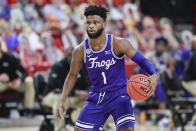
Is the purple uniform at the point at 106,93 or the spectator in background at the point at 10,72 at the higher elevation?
the purple uniform at the point at 106,93

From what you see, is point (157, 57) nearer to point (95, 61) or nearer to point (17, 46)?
point (17, 46)

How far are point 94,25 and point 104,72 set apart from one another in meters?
0.59

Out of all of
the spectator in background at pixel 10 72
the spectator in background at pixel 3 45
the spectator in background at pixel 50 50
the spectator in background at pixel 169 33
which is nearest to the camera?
the spectator in background at pixel 10 72

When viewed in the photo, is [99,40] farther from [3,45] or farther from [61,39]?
[61,39]

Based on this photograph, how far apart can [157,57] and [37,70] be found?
269 centimetres

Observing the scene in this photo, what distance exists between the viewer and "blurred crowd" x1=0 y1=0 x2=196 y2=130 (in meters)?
16.2

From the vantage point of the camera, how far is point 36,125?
1647 centimetres

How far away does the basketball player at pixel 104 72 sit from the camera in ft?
31.6

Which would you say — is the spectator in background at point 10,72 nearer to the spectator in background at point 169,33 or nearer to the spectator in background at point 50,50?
the spectator in background at point 50,50

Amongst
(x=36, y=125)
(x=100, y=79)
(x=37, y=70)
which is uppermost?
(x=100, y=79)

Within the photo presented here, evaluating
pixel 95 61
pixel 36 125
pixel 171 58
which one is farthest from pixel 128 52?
pixel 171 58

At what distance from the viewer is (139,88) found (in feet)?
31.9

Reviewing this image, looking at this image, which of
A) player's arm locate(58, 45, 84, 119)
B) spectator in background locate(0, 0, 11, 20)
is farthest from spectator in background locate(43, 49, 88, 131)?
spectator in background locate(0, 0, 11, 20)

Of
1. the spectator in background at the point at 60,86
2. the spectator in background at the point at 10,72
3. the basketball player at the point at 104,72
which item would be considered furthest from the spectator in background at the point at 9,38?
the basketball player at the point at 104,72
